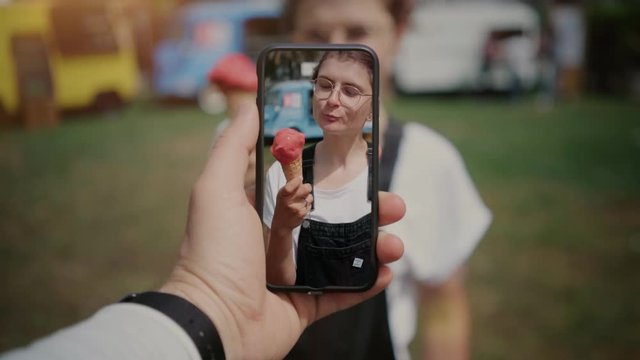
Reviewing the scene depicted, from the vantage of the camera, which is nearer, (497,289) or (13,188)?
(497,289)

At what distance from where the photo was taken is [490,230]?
1821mm

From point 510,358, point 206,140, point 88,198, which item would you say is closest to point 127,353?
point 510,358

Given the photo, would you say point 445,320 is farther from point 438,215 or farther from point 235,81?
point 235,81

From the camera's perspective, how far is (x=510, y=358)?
1201 mm

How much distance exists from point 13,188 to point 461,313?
6.20ft

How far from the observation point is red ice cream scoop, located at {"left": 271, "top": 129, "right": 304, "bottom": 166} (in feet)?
1.16

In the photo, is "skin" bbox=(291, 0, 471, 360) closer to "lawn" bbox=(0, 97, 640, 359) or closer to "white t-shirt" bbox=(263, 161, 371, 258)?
"white t-shirt" bbox=(263, 161, 371, 258)

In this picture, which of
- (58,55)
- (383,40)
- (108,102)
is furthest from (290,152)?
(108,102)

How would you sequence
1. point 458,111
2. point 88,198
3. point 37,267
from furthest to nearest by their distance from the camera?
point 458,111
point 88,198
point 37,267

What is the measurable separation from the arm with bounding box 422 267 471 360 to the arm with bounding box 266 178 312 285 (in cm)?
26

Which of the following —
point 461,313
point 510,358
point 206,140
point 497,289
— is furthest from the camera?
point 206,140

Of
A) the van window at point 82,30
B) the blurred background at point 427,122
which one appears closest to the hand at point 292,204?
the blurred background at point 427,122

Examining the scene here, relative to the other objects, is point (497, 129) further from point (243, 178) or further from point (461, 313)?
point (243, 178)

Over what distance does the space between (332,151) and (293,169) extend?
0.07 ft
